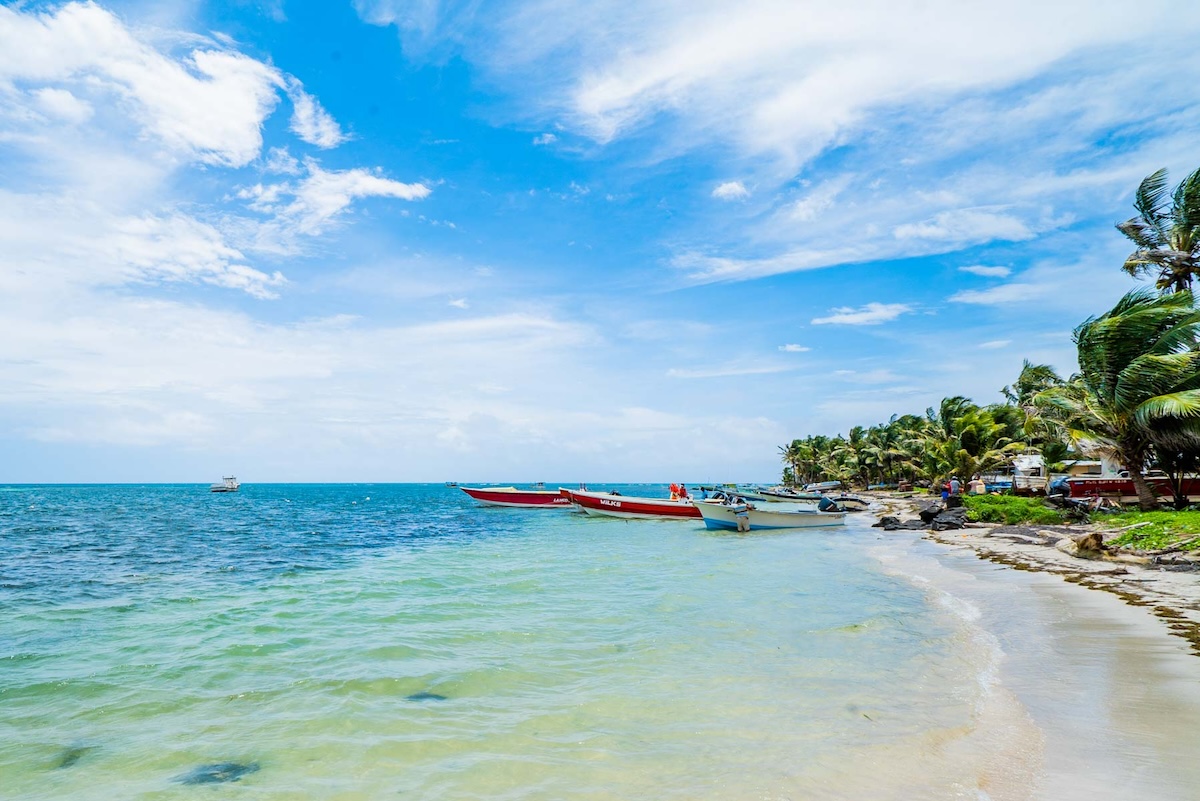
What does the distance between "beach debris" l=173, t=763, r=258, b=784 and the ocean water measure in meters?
0.03

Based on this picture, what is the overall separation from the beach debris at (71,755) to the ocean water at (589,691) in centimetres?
3

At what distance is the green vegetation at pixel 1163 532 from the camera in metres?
16.0

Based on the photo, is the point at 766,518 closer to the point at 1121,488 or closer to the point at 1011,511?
the point at 1011,511

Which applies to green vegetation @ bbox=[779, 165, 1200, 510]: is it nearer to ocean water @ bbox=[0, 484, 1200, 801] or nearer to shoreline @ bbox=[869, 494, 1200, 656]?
shoreline @ bbox=[869, 494, 1200, 656]

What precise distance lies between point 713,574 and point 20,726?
15.3 m

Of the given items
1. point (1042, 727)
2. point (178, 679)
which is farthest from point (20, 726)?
point (1042, 727)

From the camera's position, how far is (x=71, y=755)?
663cm

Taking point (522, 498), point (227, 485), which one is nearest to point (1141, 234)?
point (522, 498)

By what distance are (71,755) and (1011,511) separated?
32404 millimetres

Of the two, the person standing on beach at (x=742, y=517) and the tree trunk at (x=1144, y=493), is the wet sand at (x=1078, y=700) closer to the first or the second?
the tree trunk at (x=1144, y=493)

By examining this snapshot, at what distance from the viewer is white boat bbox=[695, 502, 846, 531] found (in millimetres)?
34625

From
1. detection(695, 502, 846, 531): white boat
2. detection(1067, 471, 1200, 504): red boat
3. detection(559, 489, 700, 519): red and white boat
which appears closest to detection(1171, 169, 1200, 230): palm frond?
detection(1067, 471, 1200, 504): red boat

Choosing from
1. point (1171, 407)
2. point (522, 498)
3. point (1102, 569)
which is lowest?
point (1102, 569)

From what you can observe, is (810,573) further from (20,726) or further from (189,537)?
(189,537)
